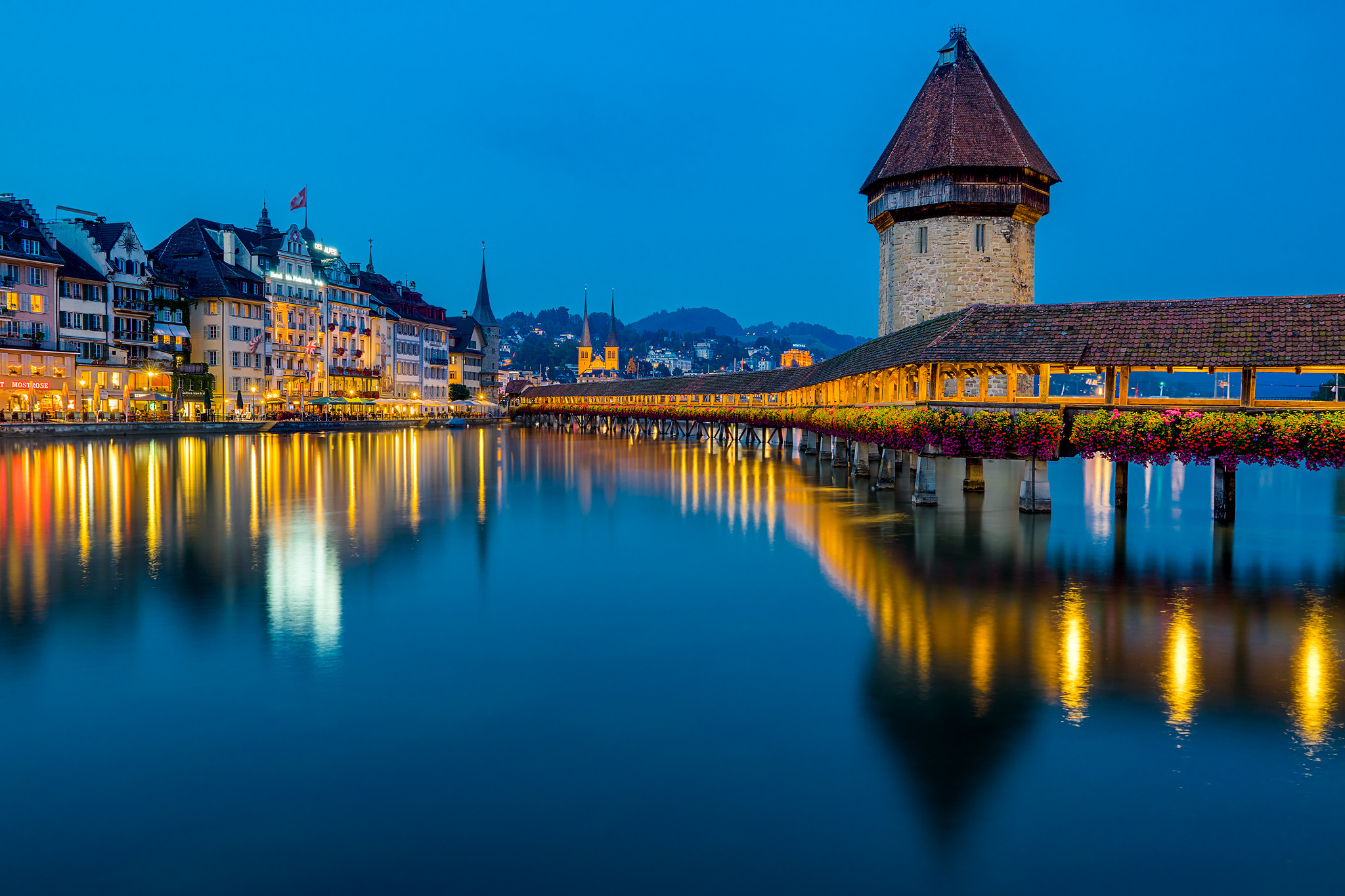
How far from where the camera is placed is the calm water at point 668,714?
23.1 ft

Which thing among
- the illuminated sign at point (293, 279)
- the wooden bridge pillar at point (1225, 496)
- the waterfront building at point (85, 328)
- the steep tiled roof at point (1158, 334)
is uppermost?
the illuminated sign at point (293, 279)

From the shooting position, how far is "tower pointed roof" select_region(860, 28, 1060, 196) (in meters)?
48.8

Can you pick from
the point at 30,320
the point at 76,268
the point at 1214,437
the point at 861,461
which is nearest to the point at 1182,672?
the point at 1214,437

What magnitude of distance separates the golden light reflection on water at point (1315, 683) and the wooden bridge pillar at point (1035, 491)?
12.2 meters

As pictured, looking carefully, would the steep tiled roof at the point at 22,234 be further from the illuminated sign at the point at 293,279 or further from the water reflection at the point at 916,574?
the water reflection at the point at 916,574

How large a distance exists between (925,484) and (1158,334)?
291 inches

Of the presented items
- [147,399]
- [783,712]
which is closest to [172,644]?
[783,712]

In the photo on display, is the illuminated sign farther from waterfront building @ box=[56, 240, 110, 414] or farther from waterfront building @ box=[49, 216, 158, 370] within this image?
waterfront building @ box=[56, 240, 110, 414]

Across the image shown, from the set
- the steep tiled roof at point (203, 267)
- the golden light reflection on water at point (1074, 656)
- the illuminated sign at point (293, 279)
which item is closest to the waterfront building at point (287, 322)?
the illuminated sign at point (293, 279)

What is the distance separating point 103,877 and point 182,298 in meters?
90.7

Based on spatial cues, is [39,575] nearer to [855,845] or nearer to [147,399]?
[855,845]

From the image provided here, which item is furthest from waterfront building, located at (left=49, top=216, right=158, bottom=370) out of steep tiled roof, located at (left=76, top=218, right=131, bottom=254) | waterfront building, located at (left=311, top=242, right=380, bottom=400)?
waterfront building, located at (left=311, top=242, right=380, bottom=400)

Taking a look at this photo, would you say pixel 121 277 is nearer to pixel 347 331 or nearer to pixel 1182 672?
pixel 347 331

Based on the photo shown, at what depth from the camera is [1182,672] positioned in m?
11.6
